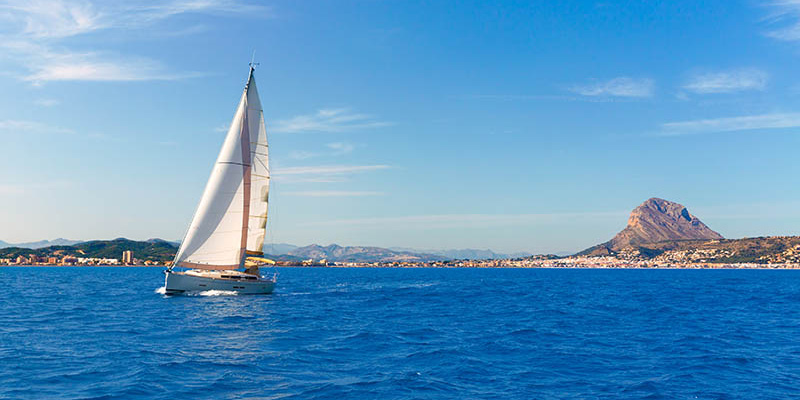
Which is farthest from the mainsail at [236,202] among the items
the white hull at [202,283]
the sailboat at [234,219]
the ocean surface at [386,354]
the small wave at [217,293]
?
the ocean surface at [386,354]

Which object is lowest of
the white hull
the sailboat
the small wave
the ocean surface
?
the ocean surface

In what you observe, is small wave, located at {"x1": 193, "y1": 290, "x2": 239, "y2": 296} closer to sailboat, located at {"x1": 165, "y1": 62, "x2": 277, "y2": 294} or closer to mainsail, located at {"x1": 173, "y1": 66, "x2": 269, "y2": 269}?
sailboat, located at {"x1": 165, "y1": 62, "x2": 277, "y2": 294}

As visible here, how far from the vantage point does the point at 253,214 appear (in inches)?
2621

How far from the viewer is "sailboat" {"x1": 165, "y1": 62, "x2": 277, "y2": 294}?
62.7m

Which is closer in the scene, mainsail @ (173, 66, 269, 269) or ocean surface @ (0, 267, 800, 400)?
ocean surface @ (0, 267, 800, 400)

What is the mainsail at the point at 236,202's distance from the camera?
6303 cm

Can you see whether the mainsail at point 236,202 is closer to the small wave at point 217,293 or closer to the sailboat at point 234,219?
the sailboat at point 234,219

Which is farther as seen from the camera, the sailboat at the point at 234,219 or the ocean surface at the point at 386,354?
the sailboat at the point at 234,219

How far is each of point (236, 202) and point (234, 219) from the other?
202 cm

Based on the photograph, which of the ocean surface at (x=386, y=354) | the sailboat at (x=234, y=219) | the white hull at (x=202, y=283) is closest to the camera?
the ocean surface at (x=386, y=354)

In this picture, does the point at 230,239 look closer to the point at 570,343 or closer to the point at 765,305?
the point at 570,343

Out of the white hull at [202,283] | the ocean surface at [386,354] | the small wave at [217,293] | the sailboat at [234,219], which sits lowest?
the ocean surface at [386,354]

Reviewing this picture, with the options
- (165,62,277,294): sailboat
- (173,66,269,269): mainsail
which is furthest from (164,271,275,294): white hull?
(173,66,269,269): mainsail

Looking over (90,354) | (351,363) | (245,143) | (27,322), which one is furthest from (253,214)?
(351,363)
